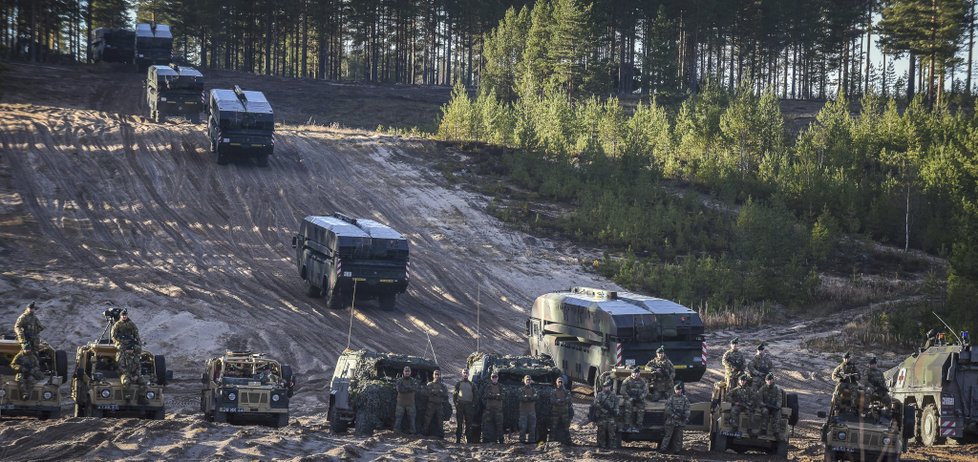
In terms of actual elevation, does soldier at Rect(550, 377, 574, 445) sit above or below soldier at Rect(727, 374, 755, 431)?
below

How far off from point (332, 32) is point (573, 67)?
2601 cm

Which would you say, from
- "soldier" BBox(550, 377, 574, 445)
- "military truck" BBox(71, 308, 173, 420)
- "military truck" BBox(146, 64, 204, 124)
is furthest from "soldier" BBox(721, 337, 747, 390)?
"military truck" BBox(146, 64, 204, 124)

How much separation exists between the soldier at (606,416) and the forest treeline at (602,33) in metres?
63.8

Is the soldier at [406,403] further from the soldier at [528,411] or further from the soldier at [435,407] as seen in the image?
the soldier at [528,411]

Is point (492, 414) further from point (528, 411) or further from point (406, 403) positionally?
point (406, 403)

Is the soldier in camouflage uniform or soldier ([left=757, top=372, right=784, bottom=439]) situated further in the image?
the soldier in camouflage uniform

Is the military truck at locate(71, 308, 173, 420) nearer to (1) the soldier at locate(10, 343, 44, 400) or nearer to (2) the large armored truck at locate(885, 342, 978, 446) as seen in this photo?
(1) the soldier at locate(10, 343, 44, 400)

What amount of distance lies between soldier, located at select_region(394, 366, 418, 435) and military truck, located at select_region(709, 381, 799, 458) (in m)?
5.77

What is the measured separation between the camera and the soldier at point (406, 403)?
22781mm

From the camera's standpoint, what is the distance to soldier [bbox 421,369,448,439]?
22.9 m

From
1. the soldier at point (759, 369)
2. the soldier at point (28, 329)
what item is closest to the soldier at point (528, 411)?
the soldier at point (759, 369)

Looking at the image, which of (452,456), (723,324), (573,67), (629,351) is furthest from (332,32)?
(452,456)

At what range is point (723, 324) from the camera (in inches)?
1710

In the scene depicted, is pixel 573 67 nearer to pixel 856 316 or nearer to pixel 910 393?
pixel 856 316
